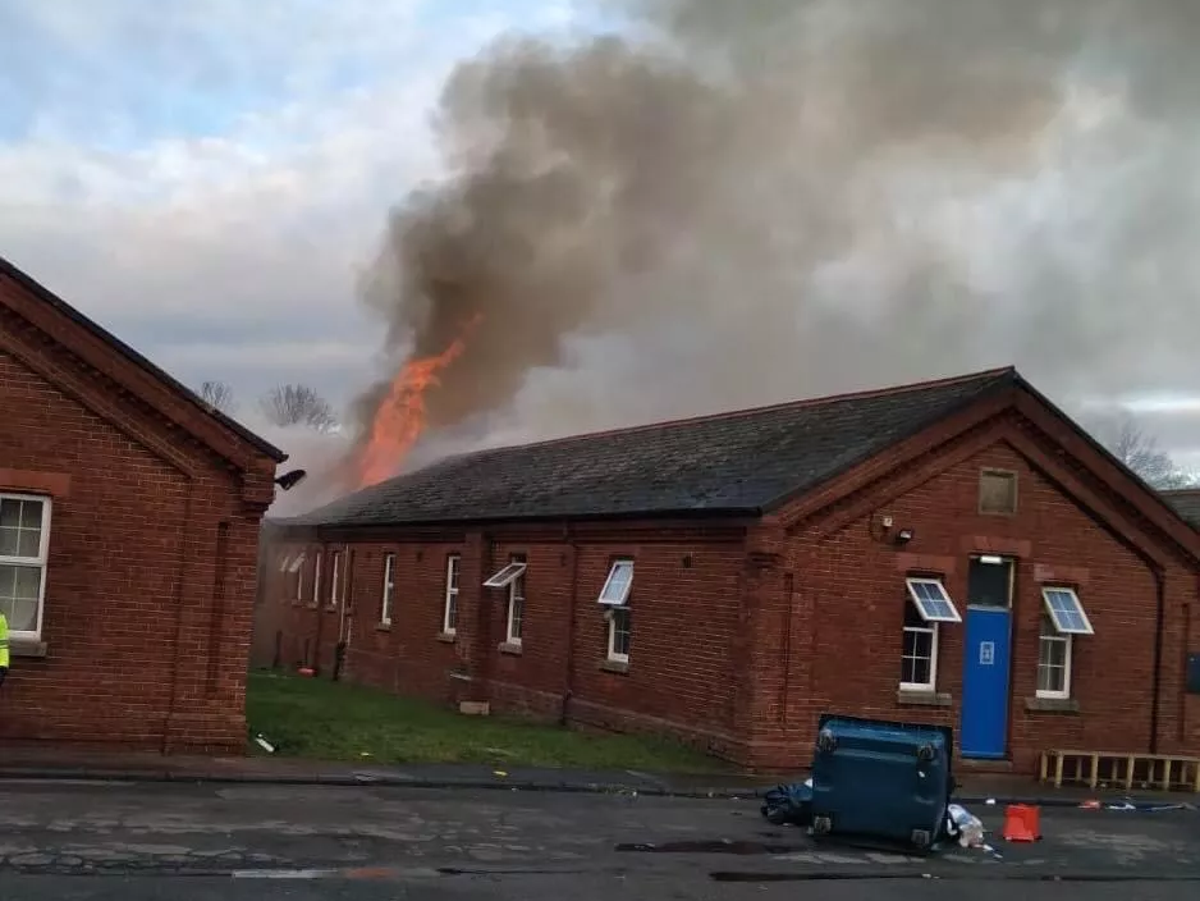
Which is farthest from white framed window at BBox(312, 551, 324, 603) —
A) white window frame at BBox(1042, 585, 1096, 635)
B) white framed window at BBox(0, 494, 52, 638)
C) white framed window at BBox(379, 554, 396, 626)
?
white window frame at BBox(1042, 585, 1096, 635)

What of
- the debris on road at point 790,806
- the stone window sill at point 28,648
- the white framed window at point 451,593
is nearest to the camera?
the debris on road at point 790,806

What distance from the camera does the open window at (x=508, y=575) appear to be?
2406 cm

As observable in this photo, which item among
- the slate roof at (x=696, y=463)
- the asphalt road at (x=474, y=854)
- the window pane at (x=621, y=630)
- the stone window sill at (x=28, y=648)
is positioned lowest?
the asphalt road at (x=474, y=854)

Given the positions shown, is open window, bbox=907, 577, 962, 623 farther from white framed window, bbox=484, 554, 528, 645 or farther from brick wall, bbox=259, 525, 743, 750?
white framed window, bbox=484, 554, 528, 645

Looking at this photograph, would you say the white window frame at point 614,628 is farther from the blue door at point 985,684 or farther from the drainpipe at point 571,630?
the blue door at point 985,684

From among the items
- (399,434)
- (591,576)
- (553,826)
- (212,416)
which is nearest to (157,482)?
(212,416)

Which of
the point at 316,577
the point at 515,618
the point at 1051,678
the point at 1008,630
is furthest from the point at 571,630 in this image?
the point at 316,577

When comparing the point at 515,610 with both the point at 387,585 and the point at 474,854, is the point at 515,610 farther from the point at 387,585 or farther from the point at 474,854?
the point at 474,854

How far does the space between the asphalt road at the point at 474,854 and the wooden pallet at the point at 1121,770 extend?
4.25 metres

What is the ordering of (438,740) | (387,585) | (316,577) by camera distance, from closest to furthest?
(438,740), (387,585), (316,577)

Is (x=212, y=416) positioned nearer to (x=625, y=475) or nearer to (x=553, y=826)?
(x=553, y=826)

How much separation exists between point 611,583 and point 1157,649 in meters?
8.49

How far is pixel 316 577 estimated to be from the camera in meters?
34.6

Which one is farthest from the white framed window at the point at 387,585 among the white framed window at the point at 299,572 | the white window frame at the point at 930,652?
the white window frame at the point at 930,652
